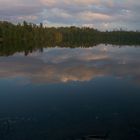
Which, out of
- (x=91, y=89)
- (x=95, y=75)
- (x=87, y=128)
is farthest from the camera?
(x=95, y=75)

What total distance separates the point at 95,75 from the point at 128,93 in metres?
12.2

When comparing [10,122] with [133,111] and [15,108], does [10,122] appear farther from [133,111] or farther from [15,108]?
[133,111]

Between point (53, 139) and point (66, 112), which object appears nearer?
point (53, 139)

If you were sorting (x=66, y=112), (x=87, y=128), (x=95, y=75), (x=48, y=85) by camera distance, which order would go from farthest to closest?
(x=95, y=75), (x=48, y=85), (x=66, y=112), (x=87, y=128)

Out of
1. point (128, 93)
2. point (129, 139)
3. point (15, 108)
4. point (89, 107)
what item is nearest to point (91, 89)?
point (128, 93)

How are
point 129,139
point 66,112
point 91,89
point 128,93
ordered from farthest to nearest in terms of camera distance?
point 91,89 < point 128,93 < point 66,112 < point 129,139

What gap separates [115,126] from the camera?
66.5 feet

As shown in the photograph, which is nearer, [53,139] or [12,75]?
[53,139]

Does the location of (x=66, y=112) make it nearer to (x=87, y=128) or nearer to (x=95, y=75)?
(x=87, y=128)

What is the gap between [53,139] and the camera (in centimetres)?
1777


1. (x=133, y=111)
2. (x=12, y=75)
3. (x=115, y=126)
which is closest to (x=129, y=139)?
(x=115, y=126)

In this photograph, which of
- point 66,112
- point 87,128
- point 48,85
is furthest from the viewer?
point 48,85

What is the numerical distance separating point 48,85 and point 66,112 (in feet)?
37.9

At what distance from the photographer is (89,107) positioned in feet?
83.0
